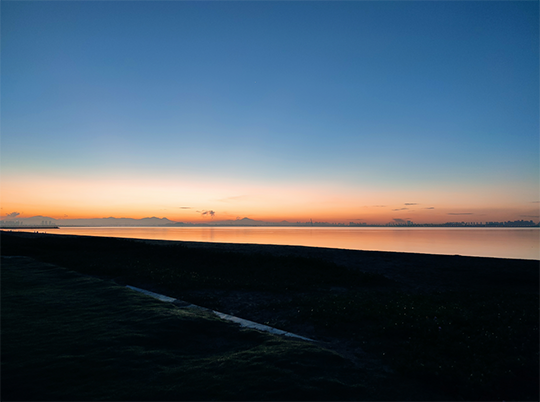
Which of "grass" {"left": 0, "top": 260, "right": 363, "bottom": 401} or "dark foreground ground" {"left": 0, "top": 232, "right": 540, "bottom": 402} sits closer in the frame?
"grass" {"left": 0, "top": 260, "right": 363, "bottom": 401}

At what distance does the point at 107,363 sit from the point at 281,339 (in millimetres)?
4518

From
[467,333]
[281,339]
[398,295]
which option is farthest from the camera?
[398,295]

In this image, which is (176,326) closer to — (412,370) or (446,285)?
(412,370)

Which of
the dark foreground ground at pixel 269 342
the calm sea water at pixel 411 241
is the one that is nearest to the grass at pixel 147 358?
the dark foreground ground at pixel 269 342

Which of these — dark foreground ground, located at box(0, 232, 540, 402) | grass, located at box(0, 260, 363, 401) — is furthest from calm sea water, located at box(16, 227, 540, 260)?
grass, located at box(0, 260, 363, 401)

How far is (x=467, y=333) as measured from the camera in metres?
9.58

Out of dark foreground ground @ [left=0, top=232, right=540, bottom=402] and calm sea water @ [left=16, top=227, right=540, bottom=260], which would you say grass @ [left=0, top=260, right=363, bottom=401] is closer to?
dark foreground ground @ [left=0, top=232, right=540, bottom=402]

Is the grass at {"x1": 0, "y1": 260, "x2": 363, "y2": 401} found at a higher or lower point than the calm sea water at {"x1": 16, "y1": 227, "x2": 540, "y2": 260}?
higher

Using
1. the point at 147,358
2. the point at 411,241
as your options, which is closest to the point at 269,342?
the point at 147,358

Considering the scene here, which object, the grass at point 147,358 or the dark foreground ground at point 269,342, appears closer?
the grass at point 147,358

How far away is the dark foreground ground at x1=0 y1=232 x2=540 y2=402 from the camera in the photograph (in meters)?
6.31

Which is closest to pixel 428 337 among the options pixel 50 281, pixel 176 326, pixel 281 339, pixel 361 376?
pixel 361 376

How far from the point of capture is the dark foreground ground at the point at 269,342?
6.31m

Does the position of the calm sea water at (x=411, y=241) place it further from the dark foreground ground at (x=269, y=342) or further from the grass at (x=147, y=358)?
the grass at (x=147, y=358)
